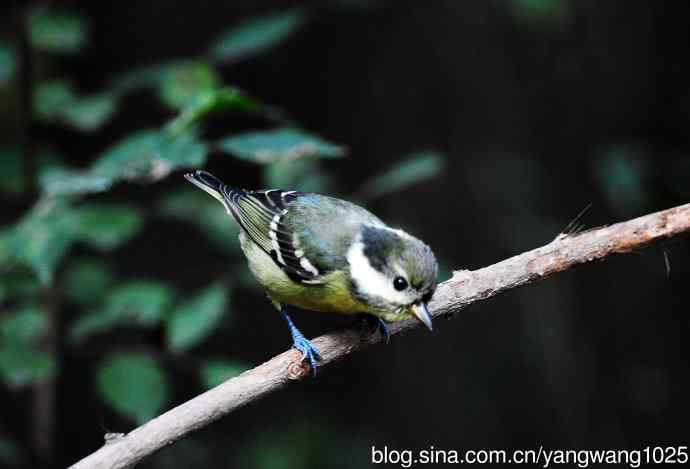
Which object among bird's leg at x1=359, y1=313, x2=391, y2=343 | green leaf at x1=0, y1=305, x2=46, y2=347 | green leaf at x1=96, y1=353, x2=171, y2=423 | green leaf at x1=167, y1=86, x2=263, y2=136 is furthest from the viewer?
green leaf at x1=0, y1=305, x2=46, y2=347

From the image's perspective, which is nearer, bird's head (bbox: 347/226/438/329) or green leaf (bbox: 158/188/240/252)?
bird's head (bbox: 347/226/438/329)

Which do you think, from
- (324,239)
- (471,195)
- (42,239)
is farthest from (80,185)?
(471,195)

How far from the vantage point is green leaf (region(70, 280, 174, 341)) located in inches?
126

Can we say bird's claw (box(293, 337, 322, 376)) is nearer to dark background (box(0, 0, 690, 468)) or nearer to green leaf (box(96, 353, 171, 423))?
green leaf (box(96, 353, 171, 423))

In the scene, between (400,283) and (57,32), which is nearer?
(400,283)

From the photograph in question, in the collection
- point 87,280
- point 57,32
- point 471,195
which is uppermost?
point 471,195

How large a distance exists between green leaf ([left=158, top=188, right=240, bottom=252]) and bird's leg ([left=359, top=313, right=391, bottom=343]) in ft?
2.93

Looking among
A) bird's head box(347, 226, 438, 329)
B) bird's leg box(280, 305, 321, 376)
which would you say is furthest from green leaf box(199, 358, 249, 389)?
bird's head box(347, 226, 438, 329)

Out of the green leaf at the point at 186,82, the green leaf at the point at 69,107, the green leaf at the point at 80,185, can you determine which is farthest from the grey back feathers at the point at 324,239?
the green leaf at the point at 80,185

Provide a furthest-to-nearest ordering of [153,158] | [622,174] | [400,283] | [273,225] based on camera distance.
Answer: [622,174]
[273,225]
[153,158]
[400,283]

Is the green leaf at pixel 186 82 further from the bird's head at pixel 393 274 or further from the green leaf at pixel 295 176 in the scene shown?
the bird's head at pixel 393 274

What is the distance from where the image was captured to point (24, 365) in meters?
3.14

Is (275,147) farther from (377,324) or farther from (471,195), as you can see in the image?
(471,195)

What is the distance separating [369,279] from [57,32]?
82.6 inches
